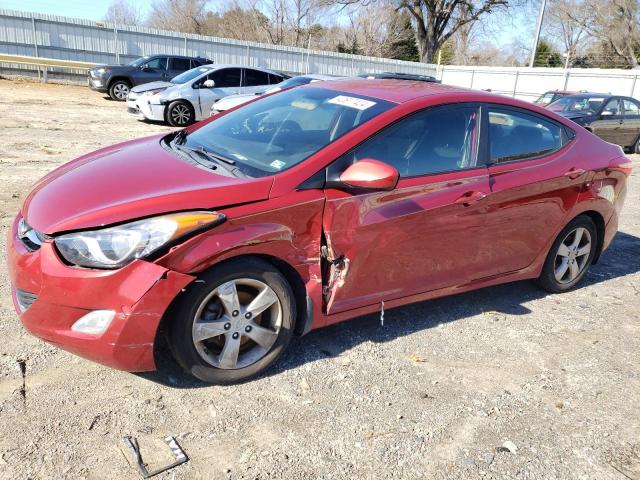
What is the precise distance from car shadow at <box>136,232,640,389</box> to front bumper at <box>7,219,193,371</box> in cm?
42

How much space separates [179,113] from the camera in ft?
44.2

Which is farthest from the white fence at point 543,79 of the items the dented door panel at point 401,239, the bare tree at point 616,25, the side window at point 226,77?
the dented door panel at point 401,239

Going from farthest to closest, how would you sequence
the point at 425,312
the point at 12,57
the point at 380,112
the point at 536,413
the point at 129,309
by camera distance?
the point at 12,57 < the point at 425,312 < the point at 380,112 < the point at 536,413 < the point at 129,309

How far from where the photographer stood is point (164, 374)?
10.2 ft

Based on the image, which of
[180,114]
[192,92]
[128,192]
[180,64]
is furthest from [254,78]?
[128,192]

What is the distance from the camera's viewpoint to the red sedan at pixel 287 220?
267 centimetres

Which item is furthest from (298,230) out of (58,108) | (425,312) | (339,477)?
(58,108)

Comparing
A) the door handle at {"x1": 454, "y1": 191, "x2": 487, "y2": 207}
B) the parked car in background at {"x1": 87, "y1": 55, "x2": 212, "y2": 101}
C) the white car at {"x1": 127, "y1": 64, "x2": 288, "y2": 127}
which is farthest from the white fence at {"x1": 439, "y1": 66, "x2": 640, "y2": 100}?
the door handle at {"x1": 454, "y1": 191, "x2": 487, "y2": 207}

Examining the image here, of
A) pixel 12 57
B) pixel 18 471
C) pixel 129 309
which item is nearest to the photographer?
pixel 18 471

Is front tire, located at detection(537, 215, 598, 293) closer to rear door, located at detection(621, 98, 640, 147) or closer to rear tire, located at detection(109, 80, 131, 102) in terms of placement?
rear door, located at detection(621, 98, 640, 147)

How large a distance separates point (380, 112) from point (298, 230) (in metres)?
0.96

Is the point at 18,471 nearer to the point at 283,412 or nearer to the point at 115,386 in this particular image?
the point at 115,386

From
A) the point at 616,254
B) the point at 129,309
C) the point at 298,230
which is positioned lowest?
the point at 616,254

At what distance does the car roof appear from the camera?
3672 millimetres
